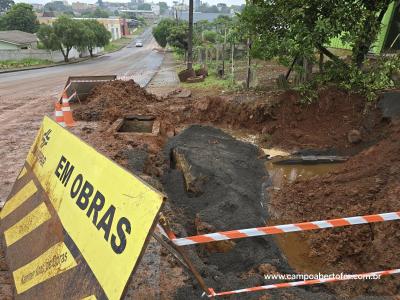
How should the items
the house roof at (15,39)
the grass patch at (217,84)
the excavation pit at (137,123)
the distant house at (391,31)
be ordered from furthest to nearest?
the house roof at (15,39) → the grass patch at (217,84) → the distant house at (391,31) → the excavation pit at (137,123)

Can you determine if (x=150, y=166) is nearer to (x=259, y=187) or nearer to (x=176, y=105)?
(x=259, y=187)

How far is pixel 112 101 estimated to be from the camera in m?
11.6

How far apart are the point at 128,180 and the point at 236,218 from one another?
322cm

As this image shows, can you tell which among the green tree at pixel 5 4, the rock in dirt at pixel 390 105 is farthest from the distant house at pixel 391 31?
the green tree at pixel 5 4

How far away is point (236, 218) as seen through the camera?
5.50m

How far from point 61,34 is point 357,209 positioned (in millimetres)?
41722

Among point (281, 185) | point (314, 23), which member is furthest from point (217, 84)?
point (281, 185)

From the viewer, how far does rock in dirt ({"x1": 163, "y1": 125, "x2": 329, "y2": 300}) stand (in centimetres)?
395

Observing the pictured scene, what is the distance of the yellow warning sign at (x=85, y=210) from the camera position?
232cm

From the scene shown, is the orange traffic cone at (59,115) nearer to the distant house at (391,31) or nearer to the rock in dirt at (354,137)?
the rock in dirt at (354,137)

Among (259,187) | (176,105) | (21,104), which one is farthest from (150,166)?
(21,104)

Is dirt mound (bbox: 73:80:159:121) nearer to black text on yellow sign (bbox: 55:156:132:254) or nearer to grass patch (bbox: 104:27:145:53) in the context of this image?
black text on yellow sign (bbox: 55:156:132:254)

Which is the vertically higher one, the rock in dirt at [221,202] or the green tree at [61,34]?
the green tree at [61,34]

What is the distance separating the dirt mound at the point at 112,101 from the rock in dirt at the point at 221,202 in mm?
2863
